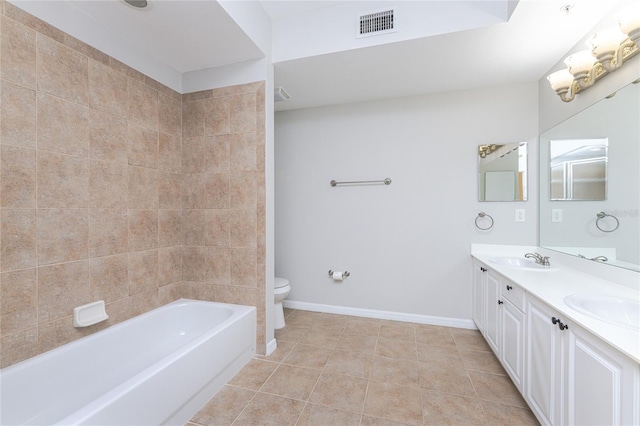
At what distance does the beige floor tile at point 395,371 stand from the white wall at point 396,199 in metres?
0.79

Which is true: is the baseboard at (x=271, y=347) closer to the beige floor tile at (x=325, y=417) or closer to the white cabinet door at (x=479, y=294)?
the beige floor tile at (x=325, y=417)

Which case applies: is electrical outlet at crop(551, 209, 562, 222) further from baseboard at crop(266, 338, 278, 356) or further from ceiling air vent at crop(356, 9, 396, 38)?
baseboard at crop(266, 338, 278, 356)

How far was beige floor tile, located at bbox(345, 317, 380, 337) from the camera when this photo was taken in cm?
250

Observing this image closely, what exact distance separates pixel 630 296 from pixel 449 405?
3.52 ft

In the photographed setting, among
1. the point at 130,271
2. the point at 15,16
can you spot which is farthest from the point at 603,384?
the point at 15,16

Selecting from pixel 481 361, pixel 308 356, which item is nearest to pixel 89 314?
pixel 308 356

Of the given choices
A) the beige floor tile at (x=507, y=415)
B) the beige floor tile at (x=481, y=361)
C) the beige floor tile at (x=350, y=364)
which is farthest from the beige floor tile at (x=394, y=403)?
the beige floor tile at (x=481, y=361)

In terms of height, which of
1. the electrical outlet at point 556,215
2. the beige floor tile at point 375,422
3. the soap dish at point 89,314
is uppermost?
the electrical outlet at point 556,215

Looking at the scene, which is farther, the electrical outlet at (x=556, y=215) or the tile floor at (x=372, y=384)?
the electrical outlet at (x=556, y=215)

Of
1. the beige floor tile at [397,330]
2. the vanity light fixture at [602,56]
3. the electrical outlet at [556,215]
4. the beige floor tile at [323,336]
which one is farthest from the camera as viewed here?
the beige floor tile at [397,330]

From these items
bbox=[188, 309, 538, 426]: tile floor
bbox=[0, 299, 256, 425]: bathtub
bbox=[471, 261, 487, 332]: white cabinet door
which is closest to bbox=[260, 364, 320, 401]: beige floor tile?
bbox=[188, 309, 538, 426]: tile floor

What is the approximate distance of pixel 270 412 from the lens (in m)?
1.52

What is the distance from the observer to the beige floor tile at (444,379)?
5.63 ft

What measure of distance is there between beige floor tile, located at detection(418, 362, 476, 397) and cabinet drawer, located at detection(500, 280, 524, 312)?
62cm
